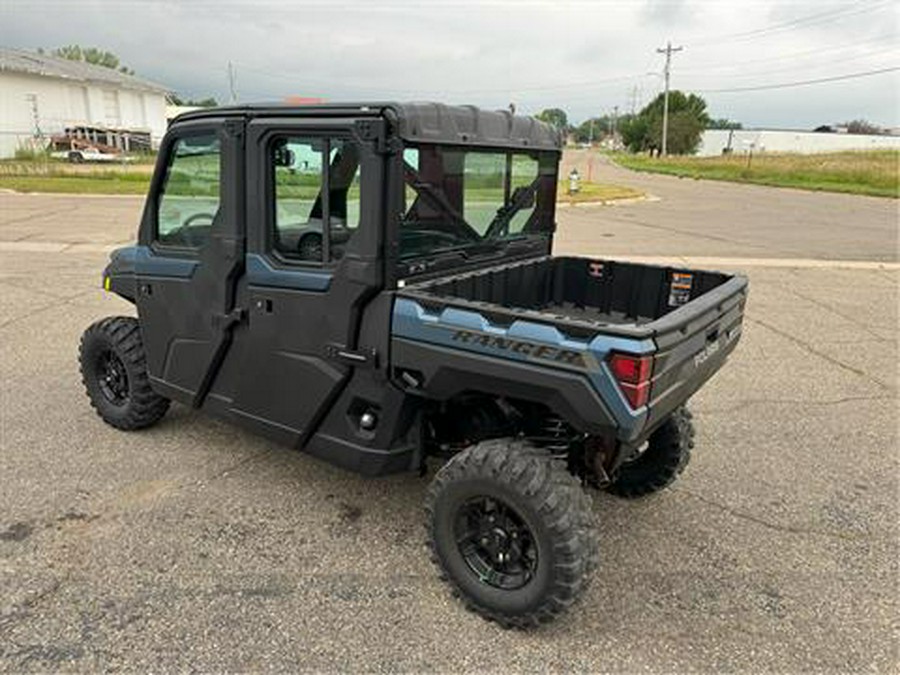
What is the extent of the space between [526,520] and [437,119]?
174 centimetres

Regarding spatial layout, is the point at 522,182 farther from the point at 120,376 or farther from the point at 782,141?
the point at 782,141

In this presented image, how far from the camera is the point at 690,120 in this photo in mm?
86688

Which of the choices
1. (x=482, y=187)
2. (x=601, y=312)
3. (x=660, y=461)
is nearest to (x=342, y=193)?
(x=482, y=187)

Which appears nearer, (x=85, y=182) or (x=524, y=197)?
(x=524, y=197)

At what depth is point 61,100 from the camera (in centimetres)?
4084

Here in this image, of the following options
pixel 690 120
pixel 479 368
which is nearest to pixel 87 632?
pixel 479 368

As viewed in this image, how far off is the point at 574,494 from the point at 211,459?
2469 millimetres

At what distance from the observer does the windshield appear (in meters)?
3.07

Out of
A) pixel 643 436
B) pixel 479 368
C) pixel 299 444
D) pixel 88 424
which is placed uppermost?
pixel 479 368

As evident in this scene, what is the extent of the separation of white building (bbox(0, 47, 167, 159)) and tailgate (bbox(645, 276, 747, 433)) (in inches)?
1453

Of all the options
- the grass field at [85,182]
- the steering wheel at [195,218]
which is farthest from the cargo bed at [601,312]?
the grass field at [85,182]

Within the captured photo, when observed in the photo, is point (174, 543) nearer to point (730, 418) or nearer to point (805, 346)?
point (730, 418)

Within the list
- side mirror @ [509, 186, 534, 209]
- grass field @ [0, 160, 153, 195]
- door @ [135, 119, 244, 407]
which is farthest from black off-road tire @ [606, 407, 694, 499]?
grass field @ [0, 160, 153, 195]

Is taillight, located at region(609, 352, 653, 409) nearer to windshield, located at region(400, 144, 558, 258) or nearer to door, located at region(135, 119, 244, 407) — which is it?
windshield, located at region(400, 144, 558, 258)
